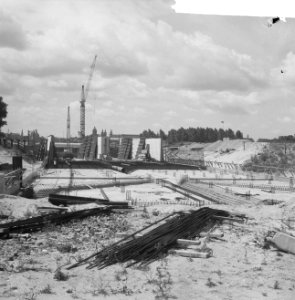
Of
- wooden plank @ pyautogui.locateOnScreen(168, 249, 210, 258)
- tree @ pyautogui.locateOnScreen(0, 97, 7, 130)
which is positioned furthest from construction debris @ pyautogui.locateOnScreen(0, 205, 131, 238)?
tree @ pyautogui.locateOnScreen(0, 97, 7, 130)

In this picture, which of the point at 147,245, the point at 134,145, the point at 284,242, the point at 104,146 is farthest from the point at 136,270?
the point at 104,146

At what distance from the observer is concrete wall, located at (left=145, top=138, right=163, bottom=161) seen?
62.3 metres

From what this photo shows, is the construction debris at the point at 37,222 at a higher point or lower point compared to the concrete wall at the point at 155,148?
lower

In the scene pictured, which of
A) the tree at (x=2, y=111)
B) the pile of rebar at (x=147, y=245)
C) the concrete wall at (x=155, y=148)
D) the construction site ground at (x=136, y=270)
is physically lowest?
the construction site ground at (x=136, y=270)

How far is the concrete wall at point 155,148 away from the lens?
62312 mm

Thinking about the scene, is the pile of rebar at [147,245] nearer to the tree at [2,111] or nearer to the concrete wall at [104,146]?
the tree at [2,111]

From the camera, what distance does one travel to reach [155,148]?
209 ft

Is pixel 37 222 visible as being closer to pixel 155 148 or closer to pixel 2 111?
pixel 2 111

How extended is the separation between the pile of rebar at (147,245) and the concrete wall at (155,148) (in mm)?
49751

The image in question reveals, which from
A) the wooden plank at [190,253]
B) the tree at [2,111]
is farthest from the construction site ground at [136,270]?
→ the tree at [2,111]

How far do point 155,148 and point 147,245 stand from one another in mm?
54347

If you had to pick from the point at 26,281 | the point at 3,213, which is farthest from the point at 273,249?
the point at 3,213

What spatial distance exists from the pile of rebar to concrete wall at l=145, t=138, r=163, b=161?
163ft

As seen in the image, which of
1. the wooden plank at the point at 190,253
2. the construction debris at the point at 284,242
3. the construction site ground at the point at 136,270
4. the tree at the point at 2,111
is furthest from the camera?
the tree at the point at 2,111
